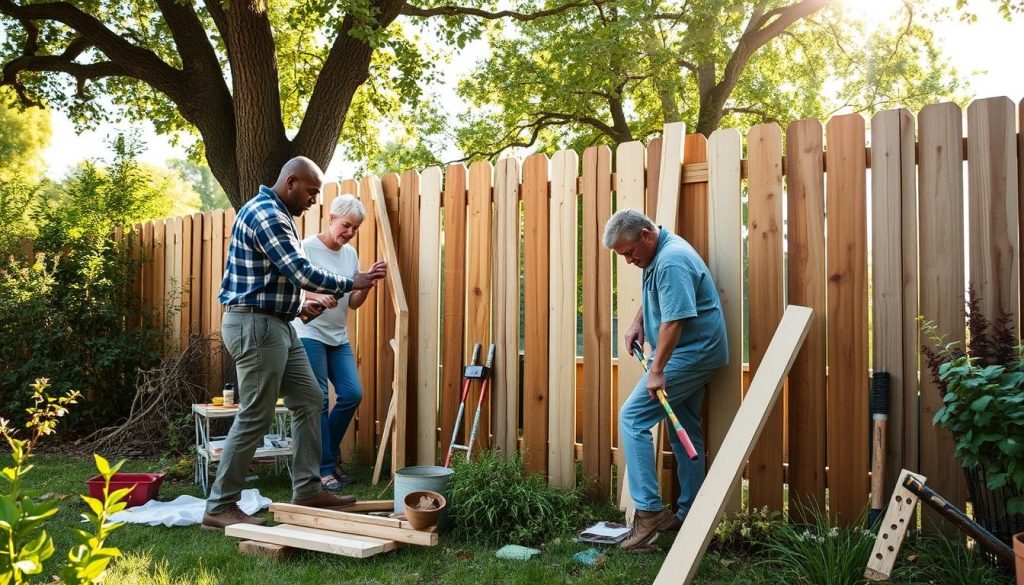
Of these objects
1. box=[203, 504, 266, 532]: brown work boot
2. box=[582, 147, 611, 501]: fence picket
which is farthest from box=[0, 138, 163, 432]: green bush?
box=[582, 147, 611, 501]: fence picket

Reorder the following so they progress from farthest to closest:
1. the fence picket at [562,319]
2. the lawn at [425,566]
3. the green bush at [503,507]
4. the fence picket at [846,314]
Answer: the fence picket at [562,319] → the green bush at [503,507] → the fence picket at [846,314] → the lawn at [425,566]

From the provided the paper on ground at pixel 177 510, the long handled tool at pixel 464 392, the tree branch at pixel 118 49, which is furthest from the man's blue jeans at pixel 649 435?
the tree branch at pixel 118 49

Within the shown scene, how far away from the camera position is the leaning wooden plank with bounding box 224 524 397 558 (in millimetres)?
3299

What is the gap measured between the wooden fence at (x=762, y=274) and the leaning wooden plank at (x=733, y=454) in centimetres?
40

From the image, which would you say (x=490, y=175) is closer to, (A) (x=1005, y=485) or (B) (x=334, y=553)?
(B) (x=334, y=553)

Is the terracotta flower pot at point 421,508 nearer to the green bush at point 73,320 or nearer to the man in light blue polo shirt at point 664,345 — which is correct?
the man in light blue polo shirt at point 664,345

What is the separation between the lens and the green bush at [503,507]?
3.65m

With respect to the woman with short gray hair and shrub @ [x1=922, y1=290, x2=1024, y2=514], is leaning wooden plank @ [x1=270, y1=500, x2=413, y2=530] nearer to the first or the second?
the woman with short gray hair

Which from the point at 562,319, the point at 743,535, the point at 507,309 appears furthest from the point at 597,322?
the point at 743,535

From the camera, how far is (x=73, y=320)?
7.22 m

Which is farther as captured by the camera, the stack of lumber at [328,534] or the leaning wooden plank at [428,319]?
the leaning wooden plank at [428,319]

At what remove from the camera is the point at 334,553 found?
335 centimetres

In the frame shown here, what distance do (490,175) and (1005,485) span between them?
10.9ft

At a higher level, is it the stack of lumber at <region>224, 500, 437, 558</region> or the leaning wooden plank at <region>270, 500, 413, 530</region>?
the leaning wooden plank at <region>270, 500, 413, 530</region>
